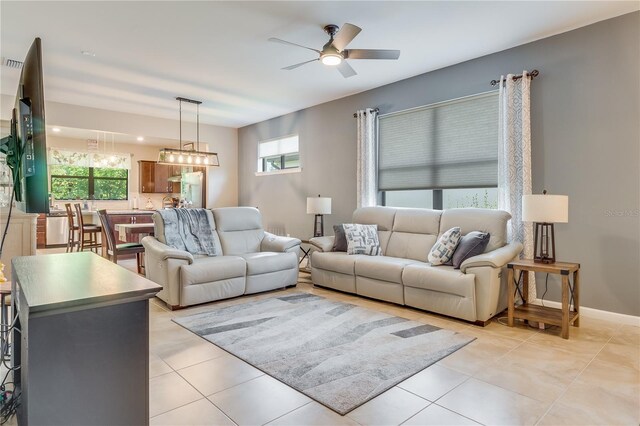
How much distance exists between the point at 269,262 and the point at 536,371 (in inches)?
114

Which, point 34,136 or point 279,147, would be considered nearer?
point 34,136

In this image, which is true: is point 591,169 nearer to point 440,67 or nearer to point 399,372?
point 440,67

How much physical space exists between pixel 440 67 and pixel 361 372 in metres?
3.81

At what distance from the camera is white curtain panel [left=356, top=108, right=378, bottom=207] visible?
5.31m

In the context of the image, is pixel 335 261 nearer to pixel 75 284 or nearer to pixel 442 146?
pixel 442 146

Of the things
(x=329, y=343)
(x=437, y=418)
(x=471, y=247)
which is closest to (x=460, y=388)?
(x=437, y=418)

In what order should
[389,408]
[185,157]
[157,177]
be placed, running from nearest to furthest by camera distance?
[389,408] → [185,157] → [157,177]

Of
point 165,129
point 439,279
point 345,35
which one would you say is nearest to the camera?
point 345,35

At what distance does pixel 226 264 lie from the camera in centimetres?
403

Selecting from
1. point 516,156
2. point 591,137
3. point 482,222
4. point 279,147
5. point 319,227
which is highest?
point 279,147

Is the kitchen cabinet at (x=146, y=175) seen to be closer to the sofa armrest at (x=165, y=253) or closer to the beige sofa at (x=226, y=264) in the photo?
the beige sofa at (x=226, y=264)

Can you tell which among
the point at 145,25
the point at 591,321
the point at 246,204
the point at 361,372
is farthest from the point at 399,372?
the point at 246,204

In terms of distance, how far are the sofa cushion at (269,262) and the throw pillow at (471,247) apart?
79.4 inches

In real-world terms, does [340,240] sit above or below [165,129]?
below
